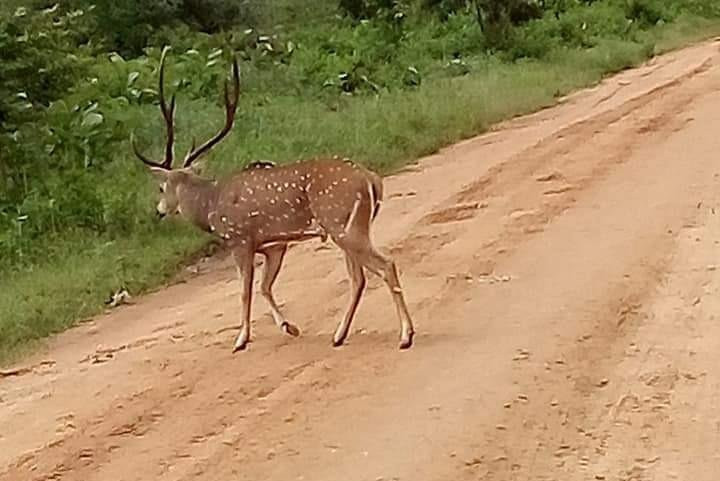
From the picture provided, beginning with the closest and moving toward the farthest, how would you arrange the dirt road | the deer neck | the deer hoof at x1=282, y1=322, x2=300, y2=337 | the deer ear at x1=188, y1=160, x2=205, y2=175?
the dirt road
the deer hoof at x1=282, y1=322, x2=300, y2=337
the deer neck
the deer ear at x1=188, y1=160, x2=205, y2=175

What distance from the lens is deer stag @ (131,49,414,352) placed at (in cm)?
865

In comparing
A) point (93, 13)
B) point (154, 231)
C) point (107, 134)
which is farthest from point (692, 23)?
point (154, 231)

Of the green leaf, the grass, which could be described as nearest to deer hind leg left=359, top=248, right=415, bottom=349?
the grass

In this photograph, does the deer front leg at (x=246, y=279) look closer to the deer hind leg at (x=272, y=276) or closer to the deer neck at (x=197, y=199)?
the deer hind leg at (x=272, y=276)

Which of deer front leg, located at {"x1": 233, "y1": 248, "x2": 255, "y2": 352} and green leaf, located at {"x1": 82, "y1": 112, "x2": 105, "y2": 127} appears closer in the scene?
deer front leg, located at {"x1": 233, "y1": 248, "x2": 255, "y2": 352}

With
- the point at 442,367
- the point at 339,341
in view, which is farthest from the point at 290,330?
the point at 442,367

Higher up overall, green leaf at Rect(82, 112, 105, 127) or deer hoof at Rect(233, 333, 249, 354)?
deer hoof at Rect(233, 333, 249, 354)

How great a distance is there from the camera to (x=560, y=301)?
374 inches

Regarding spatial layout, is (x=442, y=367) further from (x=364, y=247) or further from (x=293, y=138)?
(x=293, y=138)

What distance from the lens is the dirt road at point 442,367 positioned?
22.3ft

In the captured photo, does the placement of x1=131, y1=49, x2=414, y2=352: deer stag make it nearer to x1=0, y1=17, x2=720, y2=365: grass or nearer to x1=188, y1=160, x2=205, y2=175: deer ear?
x1=188, y1=160, x2=205, y2=175: deer ear

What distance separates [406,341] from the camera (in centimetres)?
861

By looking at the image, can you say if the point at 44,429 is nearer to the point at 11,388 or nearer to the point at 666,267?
the point at 11,388

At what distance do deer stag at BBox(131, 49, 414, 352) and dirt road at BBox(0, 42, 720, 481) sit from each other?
0.32 metres
